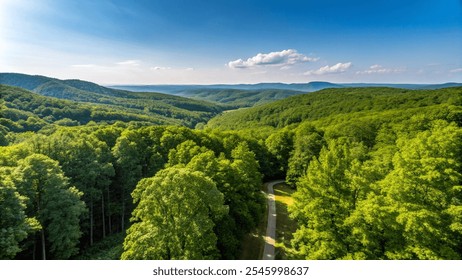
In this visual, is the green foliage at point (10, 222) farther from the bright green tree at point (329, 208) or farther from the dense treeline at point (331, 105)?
the dense treeline at point (331, 105)

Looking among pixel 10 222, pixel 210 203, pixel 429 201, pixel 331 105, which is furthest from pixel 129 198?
pixel 331 105

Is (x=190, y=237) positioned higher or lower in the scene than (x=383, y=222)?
lower

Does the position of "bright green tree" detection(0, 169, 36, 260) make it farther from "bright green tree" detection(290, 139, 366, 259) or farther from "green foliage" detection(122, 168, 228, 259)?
"bright green tree" detection(290, 139, 366, 259)

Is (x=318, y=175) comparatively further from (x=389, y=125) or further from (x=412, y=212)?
(x=389, y=125)

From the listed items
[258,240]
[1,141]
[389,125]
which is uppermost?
[389,125]

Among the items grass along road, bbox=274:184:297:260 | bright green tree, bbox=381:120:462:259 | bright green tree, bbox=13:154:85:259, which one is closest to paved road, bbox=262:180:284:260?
grass along road, bbox=274:184:297:260

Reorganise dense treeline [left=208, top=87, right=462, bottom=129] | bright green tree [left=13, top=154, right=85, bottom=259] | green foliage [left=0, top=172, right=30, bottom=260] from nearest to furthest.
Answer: green foliage [left=0, top=172, right=30, bottom=260]
bright green tree [left=13, top=154, right=85, bottom=259]
dense treeline [left=208, top=87, right=462, bottom=129]

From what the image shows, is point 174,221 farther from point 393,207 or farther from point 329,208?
point 393,207
